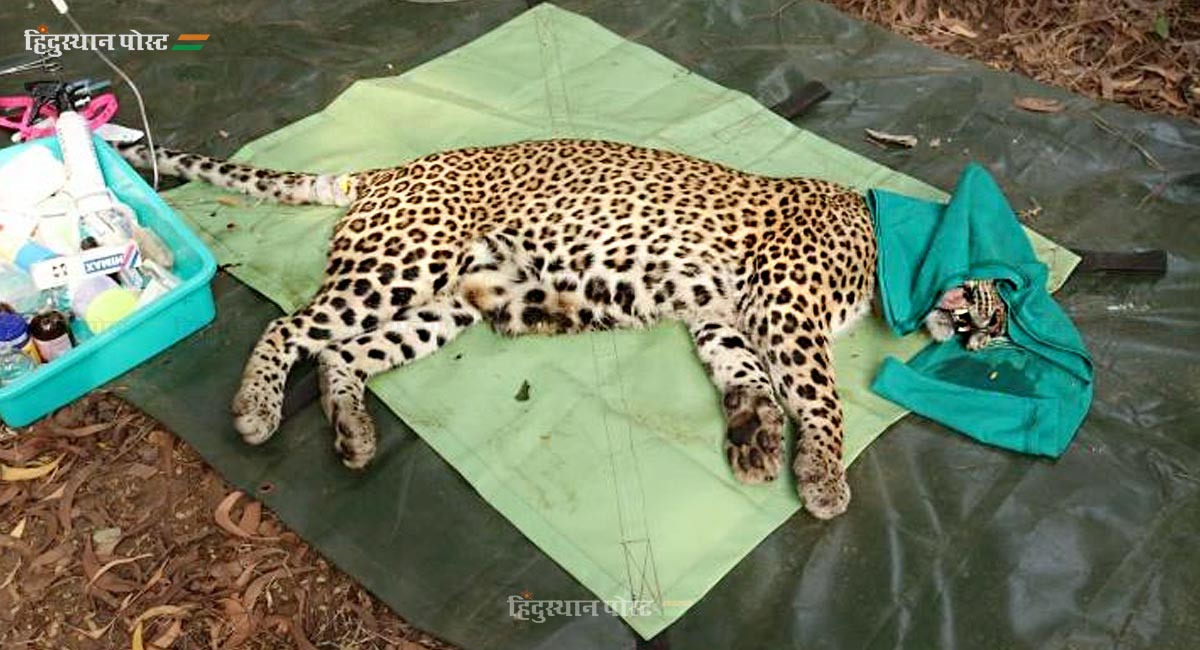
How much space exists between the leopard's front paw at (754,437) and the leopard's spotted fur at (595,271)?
13 mm

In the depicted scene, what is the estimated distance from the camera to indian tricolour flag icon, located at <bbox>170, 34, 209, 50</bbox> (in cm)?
679

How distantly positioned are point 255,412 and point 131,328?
733 mm

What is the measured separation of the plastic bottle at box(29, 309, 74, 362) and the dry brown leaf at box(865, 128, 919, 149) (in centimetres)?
455

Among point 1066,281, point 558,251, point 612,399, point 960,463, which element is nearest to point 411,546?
point 612,399

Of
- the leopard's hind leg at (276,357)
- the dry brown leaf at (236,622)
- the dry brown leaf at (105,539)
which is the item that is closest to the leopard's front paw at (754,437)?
the leopard's hind leg at (276,357)

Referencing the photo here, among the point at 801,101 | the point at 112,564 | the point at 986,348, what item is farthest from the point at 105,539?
the point at 801,101

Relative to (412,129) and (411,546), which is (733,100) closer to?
(412,129)

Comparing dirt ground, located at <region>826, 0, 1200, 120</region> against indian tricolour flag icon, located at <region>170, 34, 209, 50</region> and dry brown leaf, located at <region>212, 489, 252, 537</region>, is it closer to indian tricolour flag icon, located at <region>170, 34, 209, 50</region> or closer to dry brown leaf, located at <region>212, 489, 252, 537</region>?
indian tricolour flag icon, located at <region>170, 34, 209, 50</region>

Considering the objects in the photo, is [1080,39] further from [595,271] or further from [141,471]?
[141,471]

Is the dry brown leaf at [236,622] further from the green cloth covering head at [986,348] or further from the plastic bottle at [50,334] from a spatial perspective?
the green cloth covering head at [986,348]

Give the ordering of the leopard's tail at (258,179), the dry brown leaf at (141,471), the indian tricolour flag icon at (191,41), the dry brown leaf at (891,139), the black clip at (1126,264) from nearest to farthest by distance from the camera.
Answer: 1. the dry brown leaf at (141,471)
2. the black clip at (1126,264)
3. the leopard's tail at (258,179)
4. the dry brown leaf at (891,139)
5. the indian tricolour flag icon at (191,41)

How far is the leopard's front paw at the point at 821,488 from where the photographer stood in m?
4.35

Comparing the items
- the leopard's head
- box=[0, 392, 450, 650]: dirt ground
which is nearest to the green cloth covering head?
the leopard's head

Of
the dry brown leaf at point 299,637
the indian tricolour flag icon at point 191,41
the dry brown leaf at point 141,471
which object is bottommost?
the dry brown leaf at point 299,637
